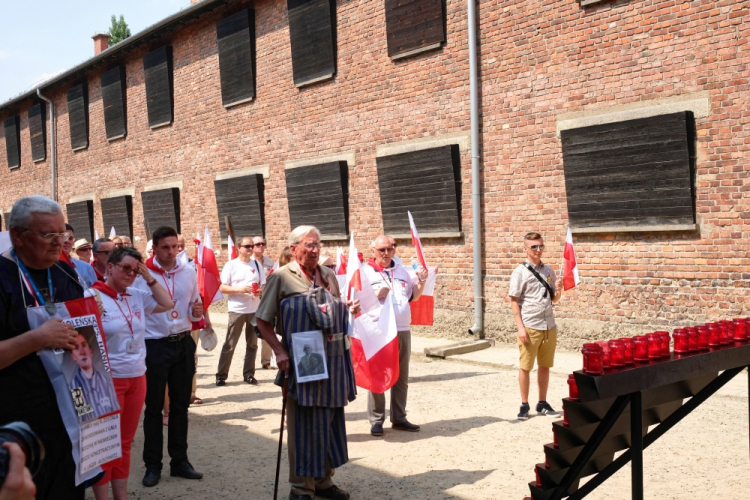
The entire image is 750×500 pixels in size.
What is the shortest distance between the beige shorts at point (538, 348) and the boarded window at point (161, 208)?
14.0m

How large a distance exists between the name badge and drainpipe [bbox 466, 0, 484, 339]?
7690 mm

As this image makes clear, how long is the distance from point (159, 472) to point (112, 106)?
18.7 meters

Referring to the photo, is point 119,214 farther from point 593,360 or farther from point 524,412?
point 593,360

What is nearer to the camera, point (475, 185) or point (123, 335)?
point (123, 335)

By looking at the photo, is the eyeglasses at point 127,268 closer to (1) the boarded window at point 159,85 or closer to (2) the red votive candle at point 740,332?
(2) the red votive candle at point 740,332

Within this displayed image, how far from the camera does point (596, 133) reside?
395 inches

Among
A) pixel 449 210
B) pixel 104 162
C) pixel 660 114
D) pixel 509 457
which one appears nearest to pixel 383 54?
pixel 449 210

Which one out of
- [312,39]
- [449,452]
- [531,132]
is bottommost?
[449,452]

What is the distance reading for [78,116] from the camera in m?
23.8

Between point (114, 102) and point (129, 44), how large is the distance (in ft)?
7.66

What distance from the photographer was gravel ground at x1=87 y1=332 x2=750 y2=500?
5.12m

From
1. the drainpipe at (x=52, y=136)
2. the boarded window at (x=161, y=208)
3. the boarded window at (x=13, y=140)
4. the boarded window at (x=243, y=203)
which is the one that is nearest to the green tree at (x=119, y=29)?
the boarded window at (x=13, y=140)

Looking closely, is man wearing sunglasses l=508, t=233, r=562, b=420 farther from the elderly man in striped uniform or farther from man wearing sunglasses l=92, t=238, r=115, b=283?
man wearing sunglasses l=92, t=238, r=115, b=283

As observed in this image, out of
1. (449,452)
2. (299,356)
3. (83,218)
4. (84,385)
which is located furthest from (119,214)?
(84,385)
